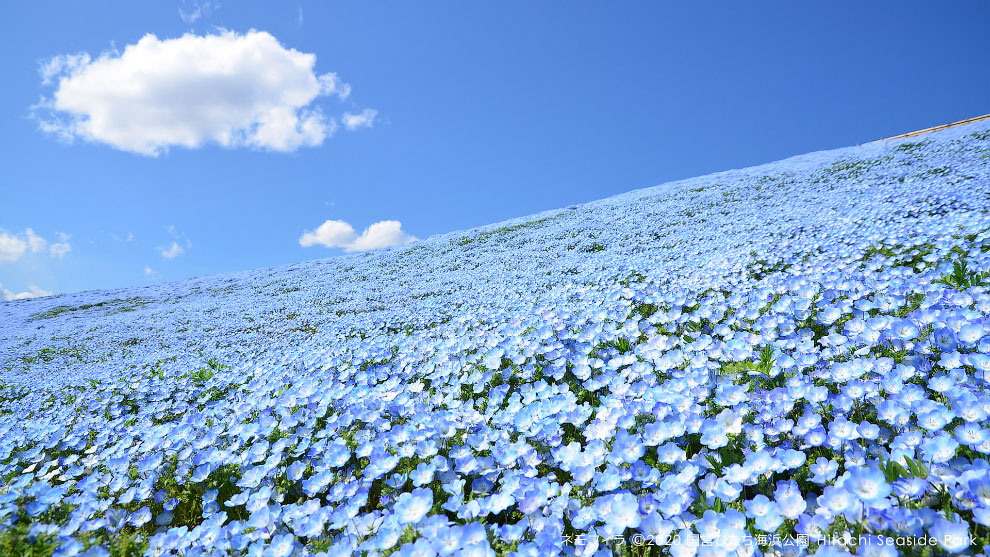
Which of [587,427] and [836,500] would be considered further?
[587,427]

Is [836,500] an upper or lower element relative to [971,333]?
lower

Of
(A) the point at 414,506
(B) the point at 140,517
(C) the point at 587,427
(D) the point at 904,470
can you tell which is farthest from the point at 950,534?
(B) the point at 140,517

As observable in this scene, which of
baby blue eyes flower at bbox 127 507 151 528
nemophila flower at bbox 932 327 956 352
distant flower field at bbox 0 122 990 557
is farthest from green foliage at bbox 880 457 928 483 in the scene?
baby blue eyes flower at bbox 127 507 151 528

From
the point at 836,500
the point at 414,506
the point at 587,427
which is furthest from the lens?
the point at 587,427

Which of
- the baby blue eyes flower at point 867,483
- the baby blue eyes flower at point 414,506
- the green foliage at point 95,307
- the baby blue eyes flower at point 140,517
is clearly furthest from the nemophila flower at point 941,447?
the green foliage at point 95,307

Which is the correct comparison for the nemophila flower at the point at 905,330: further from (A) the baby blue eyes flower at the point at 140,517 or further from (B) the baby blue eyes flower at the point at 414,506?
(A) the baby blue eyes flower at the point at 140,517

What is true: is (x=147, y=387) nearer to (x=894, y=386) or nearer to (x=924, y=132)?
(x=894, y=386)

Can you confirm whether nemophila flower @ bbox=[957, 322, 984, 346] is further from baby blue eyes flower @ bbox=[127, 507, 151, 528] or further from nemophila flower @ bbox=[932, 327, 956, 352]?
baby blue eyes flower @ bbox=[127, 507, 151, 528]

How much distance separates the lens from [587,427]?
2.65 metres

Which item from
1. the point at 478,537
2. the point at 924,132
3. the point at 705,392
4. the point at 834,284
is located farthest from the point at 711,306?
the point at 924,132

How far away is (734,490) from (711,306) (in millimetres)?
3089

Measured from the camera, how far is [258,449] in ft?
10.3

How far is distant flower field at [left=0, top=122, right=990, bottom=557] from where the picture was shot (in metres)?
1.88

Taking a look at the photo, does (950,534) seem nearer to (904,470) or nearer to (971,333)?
(904,470)
